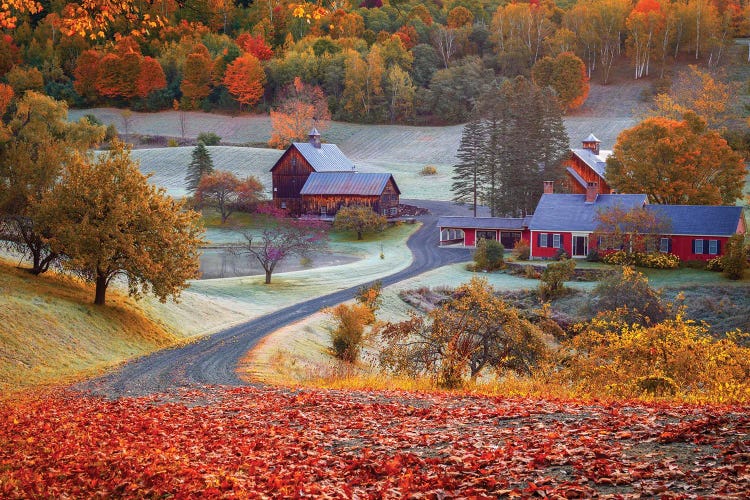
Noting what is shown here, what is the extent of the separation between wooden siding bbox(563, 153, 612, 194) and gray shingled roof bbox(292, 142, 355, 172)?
20385 mm

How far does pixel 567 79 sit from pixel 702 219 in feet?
195

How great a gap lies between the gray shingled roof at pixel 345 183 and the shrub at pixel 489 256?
783 inches

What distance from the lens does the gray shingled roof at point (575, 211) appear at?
54.0 meters

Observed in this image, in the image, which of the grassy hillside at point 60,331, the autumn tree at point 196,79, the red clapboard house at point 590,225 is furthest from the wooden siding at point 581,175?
the autumn tree at point 196,79

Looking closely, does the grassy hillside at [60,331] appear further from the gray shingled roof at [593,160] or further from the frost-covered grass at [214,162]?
the frost-covered grass at [214,162]

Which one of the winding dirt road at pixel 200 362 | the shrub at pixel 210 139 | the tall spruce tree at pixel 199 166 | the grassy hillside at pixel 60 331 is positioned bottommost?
the winding dirt road at pixel 200 362

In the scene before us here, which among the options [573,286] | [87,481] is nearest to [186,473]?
[87,481]

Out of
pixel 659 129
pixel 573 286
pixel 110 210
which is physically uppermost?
pixel 659 129

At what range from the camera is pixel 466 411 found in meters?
12.7

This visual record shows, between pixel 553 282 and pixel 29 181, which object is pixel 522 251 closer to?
pixel 553 282

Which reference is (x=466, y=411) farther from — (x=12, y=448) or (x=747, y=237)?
(x=747, y=237)

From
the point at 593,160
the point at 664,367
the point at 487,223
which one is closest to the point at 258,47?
the point at 593,160

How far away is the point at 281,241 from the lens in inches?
2077

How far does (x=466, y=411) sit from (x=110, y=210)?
21309 millimetres
